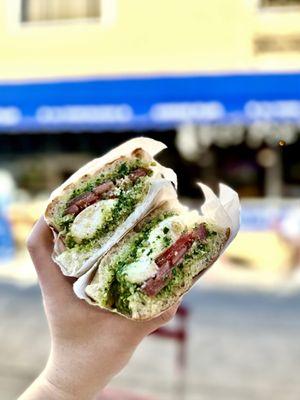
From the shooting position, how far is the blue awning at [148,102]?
9578 millimetres

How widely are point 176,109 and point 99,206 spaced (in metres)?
8.44

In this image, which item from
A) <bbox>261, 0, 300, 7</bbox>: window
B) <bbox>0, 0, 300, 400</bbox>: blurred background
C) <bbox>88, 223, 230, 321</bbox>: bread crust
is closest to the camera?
<bbox>88, 223, 230, 321</bbox>: bread crust

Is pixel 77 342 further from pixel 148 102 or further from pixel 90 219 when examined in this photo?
pixel 148 102

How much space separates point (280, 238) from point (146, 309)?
30.8 ft

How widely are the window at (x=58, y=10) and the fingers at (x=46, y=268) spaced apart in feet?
32.5

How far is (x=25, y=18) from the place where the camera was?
1125cm

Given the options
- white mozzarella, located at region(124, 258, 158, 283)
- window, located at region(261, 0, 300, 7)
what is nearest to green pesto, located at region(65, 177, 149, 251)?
white mozzarella, located at region(124, 258, 158, 283)

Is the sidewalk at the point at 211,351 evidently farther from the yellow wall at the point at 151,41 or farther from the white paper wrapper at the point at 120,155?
the white paper wrapper at the point at 120,155

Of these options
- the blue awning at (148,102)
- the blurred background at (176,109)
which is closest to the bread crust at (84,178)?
the blurred background at (176,109)

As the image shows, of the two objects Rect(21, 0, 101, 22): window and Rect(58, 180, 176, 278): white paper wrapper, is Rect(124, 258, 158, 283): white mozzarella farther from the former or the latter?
Rect(21, 0, 101, 22): window

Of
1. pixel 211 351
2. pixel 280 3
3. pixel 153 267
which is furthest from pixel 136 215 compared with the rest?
pixel 280 3

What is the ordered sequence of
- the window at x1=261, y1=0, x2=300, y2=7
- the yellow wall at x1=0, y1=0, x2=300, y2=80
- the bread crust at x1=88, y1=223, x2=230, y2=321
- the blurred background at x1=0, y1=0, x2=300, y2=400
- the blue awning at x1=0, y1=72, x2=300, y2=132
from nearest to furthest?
the bread crust at x1=88, y1=223, x2=230, y2=321, the blue awning at x1=0, y1=72, x2=300, y2=132, the blurred background at x1=0, y1=0, x2=300, y2=400, the window at x1=261, y1=0, x2=300, y2=7, the yellow wall at x1=0, y1=0, x2=300, y2=80

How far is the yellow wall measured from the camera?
10367mm

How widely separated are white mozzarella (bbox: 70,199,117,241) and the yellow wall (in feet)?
29.4
